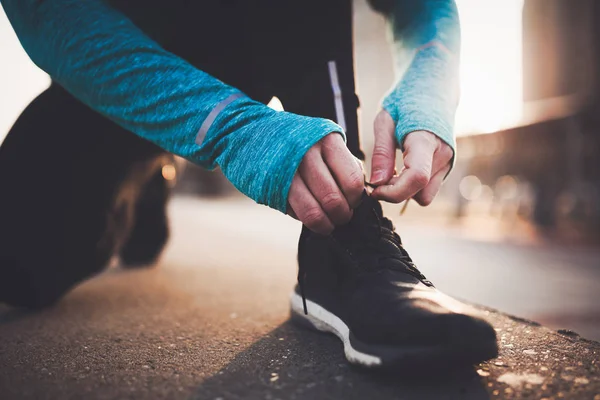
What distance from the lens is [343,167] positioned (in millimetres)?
575

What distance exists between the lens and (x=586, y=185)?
441cm

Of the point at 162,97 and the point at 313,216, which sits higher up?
the point at 162,97

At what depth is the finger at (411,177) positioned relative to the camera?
0.63m

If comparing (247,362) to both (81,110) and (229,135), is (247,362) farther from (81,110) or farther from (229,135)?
(81,110)

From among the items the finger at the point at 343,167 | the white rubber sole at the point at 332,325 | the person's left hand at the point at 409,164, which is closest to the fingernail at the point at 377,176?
the person's left hand at the point at 409,164

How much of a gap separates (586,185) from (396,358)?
4.87m

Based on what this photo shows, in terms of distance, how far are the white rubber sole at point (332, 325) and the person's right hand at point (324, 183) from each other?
0.65 feet

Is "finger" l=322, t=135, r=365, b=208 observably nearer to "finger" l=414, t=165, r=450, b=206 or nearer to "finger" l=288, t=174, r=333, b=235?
"finger" l=288, t=174, r=333, b=235

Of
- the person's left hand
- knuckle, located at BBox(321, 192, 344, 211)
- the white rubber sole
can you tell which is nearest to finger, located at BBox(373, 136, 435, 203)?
the person's left hand

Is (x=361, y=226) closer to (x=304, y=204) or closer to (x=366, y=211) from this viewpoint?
(x=366, y=211)

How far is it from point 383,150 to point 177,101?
353 millimetres

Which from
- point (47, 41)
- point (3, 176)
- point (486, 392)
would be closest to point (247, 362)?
point (486, 392)

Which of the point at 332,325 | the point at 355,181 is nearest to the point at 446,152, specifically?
the point at 355,181

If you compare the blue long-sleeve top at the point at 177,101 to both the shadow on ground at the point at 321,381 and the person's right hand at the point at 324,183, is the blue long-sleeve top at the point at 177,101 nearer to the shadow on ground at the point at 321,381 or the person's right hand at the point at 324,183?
the person's right hand at the point at 324,183
